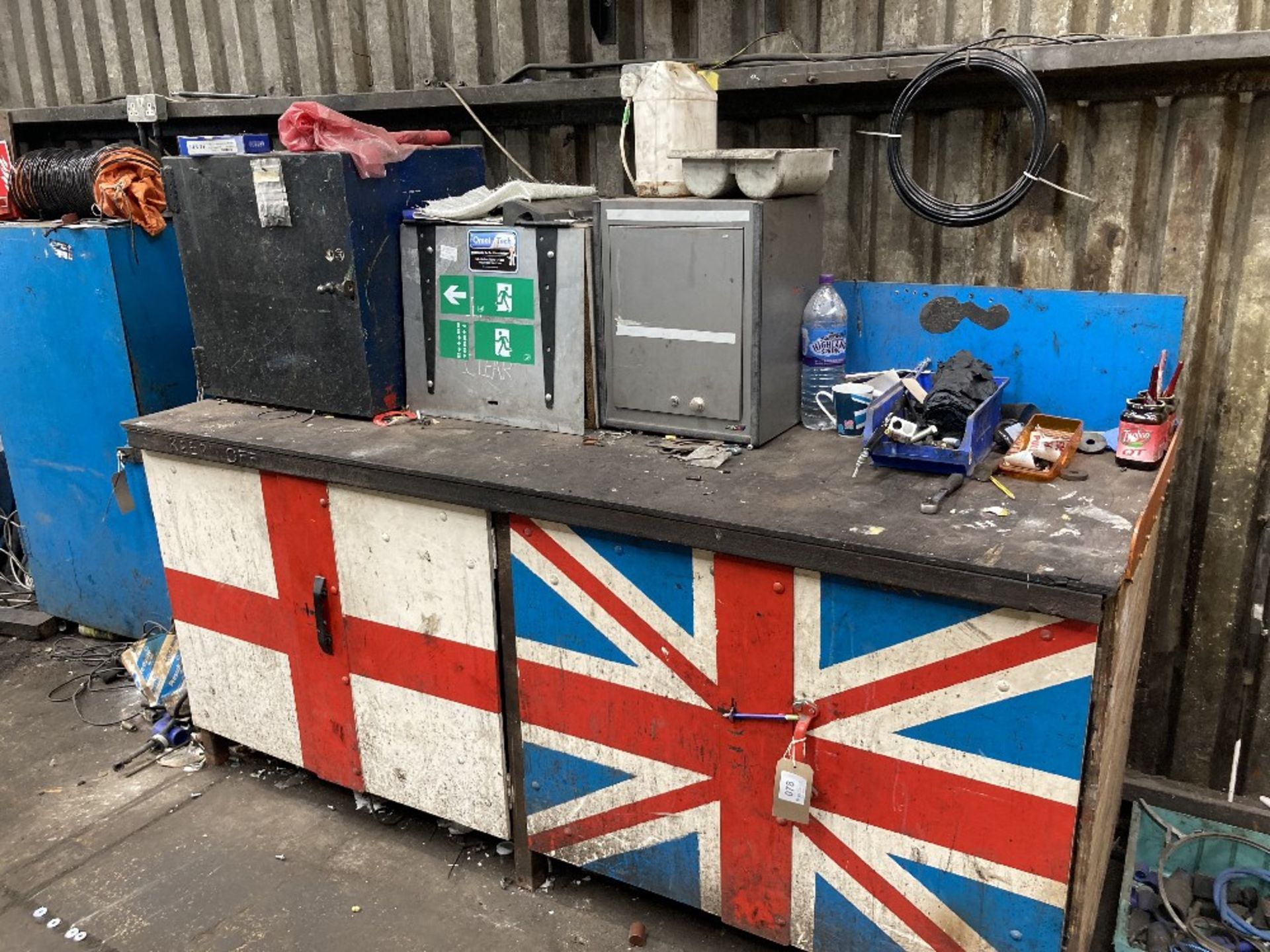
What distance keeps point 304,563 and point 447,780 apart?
60cm

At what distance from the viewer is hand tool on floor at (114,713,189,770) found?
9.37ft

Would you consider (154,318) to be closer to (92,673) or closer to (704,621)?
(92,673)

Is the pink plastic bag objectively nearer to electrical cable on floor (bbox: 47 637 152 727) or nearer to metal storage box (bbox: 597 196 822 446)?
metal storage box (bbox: 597 196 822 446)

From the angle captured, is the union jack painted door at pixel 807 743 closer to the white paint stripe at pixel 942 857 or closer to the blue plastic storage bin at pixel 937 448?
the white paint stripe at pixel 942 857

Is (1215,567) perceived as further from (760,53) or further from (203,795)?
(203,795)

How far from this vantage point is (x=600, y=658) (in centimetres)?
198

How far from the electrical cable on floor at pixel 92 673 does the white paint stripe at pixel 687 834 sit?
1.73 m

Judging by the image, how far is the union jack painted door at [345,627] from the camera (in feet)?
7.03

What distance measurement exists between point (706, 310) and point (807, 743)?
2.92 feet

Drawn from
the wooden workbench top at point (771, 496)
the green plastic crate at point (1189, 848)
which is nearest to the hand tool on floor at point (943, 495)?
the wooden workbench top at point (771, 496)

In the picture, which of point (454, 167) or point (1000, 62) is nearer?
point (1000, 62)

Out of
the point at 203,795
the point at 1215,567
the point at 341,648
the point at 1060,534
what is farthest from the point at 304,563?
the point at 1215,567

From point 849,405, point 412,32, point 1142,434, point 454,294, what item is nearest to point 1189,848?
point 1142,434

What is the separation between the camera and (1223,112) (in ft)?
6.69
